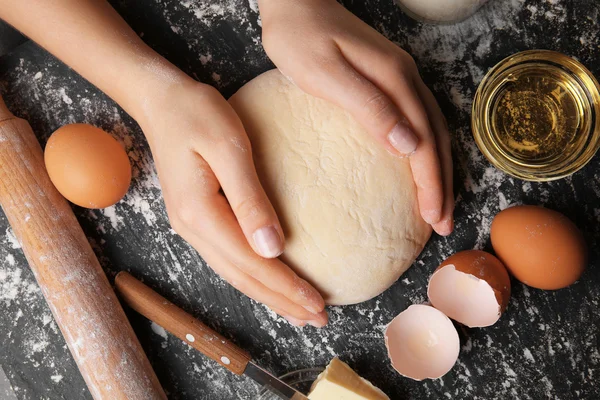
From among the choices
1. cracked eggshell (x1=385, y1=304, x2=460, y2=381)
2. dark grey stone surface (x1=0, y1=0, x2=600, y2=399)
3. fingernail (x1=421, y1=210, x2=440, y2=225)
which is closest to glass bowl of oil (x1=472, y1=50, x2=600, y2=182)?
dark grey stone surface (x1=0, y1=0, x2=600, y2=399)

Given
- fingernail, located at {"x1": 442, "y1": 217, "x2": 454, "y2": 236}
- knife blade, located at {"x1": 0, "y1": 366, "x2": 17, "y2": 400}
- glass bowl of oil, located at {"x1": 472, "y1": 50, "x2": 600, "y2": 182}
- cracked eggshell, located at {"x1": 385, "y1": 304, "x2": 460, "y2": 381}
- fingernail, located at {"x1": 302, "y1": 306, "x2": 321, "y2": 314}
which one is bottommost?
knife blade, located at {"x1": 0, "y1": 366, "x2": 17, "y2": 400}

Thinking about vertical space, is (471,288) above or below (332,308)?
above

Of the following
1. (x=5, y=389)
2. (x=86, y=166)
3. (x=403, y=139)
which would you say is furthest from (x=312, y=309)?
(x=5, y=389)

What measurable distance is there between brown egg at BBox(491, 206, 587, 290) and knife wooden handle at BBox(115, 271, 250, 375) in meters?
0.57

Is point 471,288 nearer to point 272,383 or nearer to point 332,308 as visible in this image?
point 332,308

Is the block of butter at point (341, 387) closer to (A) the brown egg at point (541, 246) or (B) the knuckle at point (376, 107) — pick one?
(A) the brown egg at point (541, 246)

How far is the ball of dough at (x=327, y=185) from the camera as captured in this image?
0.99 m

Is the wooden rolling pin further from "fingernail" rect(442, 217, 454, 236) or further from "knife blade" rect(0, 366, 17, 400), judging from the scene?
"fingernail" rect(442, 217, 454, 236)

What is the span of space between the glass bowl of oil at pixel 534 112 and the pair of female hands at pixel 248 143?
5.4 inches

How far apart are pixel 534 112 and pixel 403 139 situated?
0.34 m

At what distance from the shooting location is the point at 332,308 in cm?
120

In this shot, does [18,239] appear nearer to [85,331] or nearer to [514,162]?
[85,331]

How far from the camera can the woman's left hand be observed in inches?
37.0

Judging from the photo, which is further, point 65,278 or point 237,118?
point 65,278
